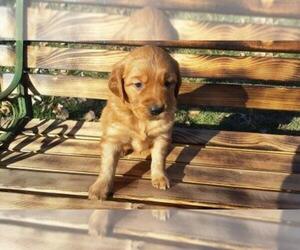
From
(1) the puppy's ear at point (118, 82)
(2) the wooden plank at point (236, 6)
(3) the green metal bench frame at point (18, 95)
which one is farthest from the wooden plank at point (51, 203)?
(2) the wooden plank at point (236, 6)

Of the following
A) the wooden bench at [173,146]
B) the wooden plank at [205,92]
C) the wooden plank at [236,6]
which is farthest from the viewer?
the wooden plank at [205,92]

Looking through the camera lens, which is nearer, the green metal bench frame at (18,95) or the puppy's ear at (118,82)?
the puppy's ear at (118,82)

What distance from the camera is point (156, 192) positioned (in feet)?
7.31

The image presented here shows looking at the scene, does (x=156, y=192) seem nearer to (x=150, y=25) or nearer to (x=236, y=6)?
(x=150, y=25)

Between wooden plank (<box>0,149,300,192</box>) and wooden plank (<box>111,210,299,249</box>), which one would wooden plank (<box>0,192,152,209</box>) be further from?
wooden plank (<box>111,210,299,249</box>)

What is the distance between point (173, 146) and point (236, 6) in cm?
133

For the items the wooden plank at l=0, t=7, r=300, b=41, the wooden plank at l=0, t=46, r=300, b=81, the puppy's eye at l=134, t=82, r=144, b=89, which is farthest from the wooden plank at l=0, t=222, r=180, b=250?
the wooden plank at l=0, t=46, r=300, b=81

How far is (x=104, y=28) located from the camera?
6.14ft

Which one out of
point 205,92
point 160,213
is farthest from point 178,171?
point 160,213

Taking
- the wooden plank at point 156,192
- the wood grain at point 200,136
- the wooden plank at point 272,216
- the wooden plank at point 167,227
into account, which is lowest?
the wooden plank at point 156,192

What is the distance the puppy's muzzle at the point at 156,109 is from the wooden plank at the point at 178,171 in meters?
0.39

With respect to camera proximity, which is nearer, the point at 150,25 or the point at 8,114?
the point at 150,25

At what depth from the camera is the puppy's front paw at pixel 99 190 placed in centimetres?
215

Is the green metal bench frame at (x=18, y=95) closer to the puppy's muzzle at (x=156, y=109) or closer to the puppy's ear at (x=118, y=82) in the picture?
the puppy's ear at (x=118, y=82)
